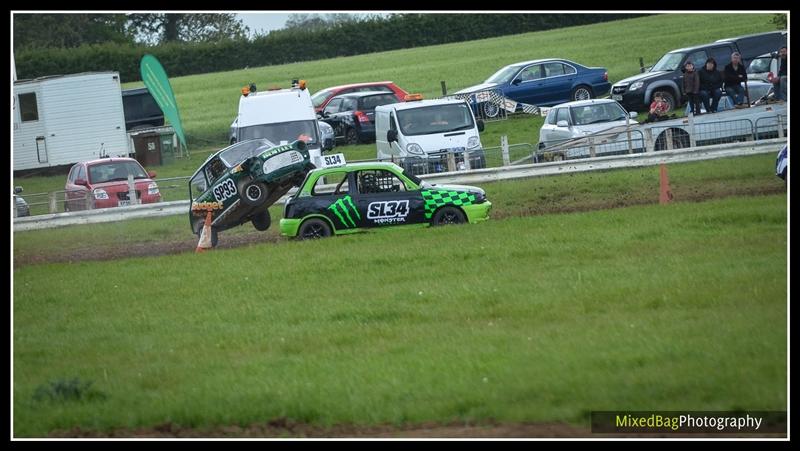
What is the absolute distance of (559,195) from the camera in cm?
2331

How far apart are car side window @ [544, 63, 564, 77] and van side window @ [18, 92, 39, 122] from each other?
16.0m

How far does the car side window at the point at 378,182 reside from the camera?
19922 mm

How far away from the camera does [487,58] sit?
163 ft

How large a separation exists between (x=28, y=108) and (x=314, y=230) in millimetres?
20277

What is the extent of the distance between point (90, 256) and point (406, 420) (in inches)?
518

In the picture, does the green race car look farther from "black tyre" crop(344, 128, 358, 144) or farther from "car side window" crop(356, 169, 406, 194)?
"black tyre" crop(344, 128, 358, 144)

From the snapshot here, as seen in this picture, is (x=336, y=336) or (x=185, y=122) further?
(x=185, y=122)

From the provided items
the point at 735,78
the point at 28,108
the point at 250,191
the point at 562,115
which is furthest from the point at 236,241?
the point at 28,108

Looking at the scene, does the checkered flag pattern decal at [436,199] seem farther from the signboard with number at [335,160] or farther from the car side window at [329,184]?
the signboard with number at [335,160]

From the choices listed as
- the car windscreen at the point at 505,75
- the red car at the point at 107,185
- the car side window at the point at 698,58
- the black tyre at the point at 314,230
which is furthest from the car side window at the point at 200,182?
the car side window at the point at 698,58

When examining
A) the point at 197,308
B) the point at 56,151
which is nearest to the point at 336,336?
the point at 197,308

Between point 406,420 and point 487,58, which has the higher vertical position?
point 487,58

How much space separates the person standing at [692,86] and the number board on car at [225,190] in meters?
11.5
